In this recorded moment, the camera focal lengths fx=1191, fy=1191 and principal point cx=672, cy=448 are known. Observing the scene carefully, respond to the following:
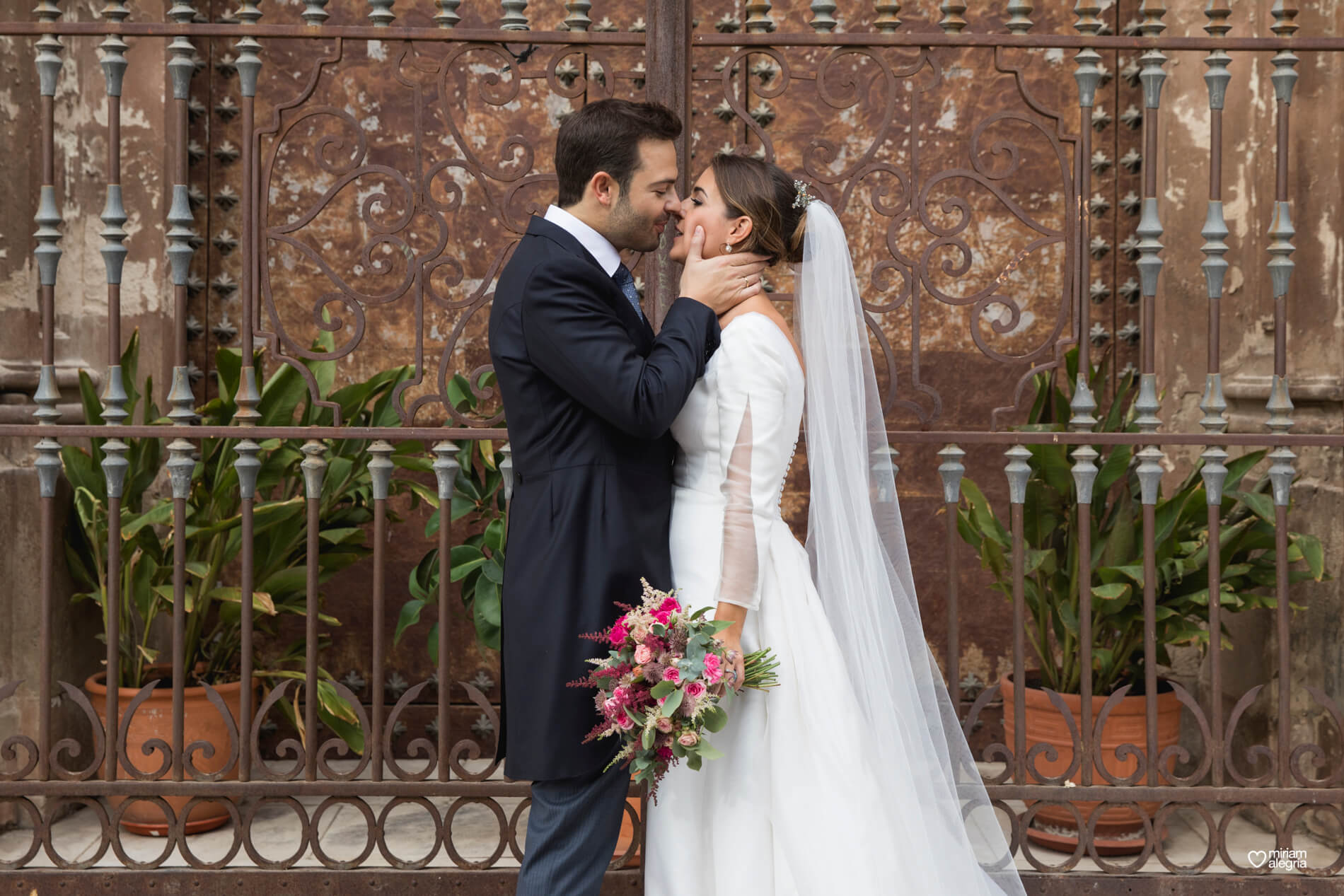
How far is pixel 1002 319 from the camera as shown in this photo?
469cm

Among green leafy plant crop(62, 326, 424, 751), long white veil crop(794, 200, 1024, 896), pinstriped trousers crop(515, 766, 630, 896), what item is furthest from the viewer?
green leafy plant crop(62, 326, 424, 751)

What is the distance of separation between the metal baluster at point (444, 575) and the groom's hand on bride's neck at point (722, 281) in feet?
3.49

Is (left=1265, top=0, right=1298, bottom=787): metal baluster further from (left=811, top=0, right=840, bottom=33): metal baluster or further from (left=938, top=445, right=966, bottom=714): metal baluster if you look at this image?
(left=811, top=0, right=840, bottom=33): metal baluster

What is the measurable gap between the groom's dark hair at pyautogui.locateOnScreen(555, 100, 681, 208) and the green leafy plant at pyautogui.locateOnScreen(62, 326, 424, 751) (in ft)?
4.64

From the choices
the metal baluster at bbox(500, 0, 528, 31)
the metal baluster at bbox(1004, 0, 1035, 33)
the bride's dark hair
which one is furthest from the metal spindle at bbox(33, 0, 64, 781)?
the metal baluster at bbox(1004, 0, 1035, 33)

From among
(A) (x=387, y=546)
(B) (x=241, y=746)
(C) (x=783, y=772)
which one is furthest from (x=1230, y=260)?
(B) (x=241, y=746)

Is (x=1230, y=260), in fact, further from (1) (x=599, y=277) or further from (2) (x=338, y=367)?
(2) (x=338, y=367)

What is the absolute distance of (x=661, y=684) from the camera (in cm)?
230

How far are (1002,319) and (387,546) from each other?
2.60 meters

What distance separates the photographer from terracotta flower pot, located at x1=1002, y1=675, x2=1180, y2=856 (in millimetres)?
3760

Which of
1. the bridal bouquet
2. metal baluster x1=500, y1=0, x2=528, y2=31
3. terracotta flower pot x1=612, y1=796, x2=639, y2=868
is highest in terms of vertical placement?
metal baluster x1=500, y1=0, x2=528, y2=31

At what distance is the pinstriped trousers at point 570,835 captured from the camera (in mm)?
2441

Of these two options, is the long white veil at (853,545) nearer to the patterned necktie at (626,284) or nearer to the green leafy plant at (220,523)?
the patterned necktie at (626,284)

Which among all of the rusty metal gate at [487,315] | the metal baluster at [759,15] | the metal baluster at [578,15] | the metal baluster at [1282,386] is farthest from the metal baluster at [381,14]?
the metal baluster at [1282,386]
